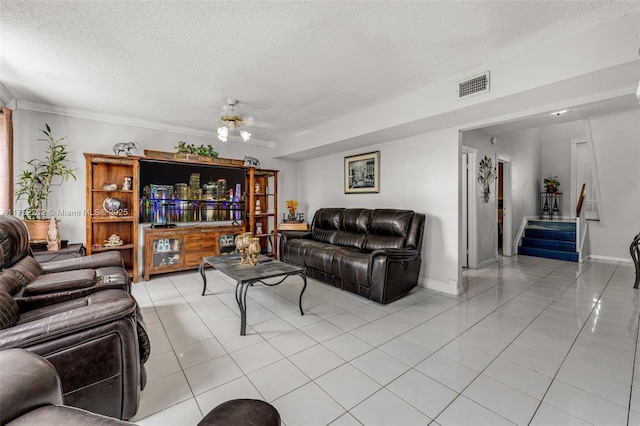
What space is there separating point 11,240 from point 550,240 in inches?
330

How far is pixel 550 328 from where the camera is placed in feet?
8.56

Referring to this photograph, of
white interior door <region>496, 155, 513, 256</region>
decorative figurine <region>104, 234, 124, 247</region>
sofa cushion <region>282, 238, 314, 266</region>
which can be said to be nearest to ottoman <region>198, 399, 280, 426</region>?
sofa cushion <region>282, 238, 314, 266</region>

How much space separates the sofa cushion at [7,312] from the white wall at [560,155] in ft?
33.6

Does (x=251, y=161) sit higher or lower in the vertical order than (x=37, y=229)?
higher

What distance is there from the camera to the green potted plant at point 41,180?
351cm

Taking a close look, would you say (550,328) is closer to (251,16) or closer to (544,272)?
(544,272)

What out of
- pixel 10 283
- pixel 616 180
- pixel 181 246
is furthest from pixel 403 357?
pixel 616 180

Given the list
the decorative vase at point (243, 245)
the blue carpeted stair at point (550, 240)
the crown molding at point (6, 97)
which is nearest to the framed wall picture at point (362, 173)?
the decorative vase at point (243, 245)

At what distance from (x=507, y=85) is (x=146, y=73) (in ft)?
11.6

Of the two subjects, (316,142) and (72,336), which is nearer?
(72,336)

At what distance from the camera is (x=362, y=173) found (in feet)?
16.1

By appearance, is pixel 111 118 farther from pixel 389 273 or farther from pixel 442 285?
pixel 442 285

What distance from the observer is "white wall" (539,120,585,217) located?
24.4ft

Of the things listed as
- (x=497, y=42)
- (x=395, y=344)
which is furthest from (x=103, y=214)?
(x=497, y=42)
